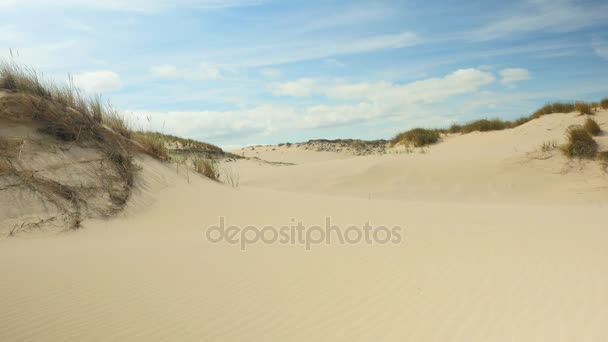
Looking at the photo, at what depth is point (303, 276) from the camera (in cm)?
340

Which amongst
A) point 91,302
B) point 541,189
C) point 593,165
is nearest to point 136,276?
point 91,302

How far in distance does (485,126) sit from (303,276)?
628 inches

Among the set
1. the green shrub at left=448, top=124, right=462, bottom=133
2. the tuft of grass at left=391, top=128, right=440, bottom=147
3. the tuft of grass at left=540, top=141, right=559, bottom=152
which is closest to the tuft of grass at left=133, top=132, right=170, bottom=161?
the tuft of grass at left=540, top=141, right=559, bottom=152

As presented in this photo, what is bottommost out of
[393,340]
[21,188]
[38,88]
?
[393,340]

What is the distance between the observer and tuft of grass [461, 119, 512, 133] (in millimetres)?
17156

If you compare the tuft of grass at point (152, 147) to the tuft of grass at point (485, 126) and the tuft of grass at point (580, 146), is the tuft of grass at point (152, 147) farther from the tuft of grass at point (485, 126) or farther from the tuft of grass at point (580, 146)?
the tuft of grass at point (485, 126)

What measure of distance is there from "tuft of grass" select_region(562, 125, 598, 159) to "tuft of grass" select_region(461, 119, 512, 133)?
7.14 meters

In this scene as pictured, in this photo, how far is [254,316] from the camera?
8.84ft

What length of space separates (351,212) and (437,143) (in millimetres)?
11908

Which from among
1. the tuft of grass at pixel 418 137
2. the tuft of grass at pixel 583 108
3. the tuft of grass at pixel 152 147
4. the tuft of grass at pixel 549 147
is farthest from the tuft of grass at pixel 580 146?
the tuft of grass at pixel 152 147

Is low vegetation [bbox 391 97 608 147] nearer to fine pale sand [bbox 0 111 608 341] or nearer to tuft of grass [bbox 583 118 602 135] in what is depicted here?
tuft of grass [bbox 583 118 602 135]

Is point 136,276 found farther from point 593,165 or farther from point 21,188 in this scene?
point 593,165

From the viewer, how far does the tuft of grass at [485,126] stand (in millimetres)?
17156

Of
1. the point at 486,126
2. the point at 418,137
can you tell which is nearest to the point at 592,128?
the point at 486,126
